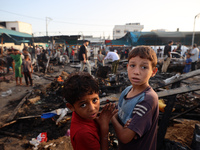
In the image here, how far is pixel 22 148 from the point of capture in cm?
286

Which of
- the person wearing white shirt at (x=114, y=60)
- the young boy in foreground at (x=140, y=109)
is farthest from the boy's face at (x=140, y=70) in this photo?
the person wearing white shirt at (x=114, y=60)

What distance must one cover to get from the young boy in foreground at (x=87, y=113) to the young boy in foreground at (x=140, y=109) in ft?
0.39

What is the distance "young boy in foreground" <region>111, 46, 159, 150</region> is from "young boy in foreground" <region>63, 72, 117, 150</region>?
12 centimetres

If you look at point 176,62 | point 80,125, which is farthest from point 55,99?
point 176,62

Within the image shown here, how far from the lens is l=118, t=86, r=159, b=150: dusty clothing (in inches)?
36.8

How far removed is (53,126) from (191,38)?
19742mm

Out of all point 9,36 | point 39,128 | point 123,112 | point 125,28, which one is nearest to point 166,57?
point 39,128

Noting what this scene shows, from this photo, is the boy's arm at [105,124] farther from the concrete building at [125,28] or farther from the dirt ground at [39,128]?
the concrete building at [125,28]

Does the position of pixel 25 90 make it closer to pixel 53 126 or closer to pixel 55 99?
pixel 55 99

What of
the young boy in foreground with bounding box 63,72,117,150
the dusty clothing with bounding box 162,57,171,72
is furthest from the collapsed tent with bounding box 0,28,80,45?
the young boy in foreground with bounding box 63,72,117,150

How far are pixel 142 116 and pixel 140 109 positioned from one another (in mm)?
54

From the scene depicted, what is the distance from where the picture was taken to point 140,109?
0.95 meters

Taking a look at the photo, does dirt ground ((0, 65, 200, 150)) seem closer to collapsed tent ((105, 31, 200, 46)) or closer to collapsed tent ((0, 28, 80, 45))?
collapsed tent ((0, 28, 80, 45))

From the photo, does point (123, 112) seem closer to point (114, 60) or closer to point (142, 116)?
point (142, 116)
